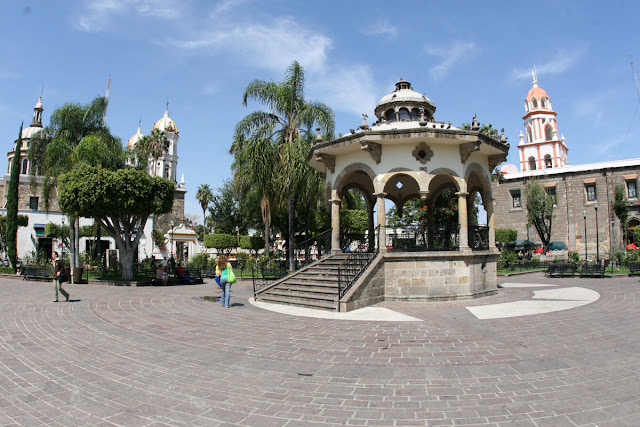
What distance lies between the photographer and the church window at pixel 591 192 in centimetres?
4100

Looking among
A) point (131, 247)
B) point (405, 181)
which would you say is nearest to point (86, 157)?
point (131, 247)

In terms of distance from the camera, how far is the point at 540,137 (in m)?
63.8

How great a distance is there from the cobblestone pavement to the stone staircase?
1736mm

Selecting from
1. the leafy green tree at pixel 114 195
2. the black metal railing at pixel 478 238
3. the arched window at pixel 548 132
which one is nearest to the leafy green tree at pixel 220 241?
the leafy green tree at pixel 114 195

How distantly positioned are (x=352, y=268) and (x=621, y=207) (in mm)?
37960

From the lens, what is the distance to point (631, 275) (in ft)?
68.7

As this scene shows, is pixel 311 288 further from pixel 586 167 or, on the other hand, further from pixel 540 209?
pixel 586 167

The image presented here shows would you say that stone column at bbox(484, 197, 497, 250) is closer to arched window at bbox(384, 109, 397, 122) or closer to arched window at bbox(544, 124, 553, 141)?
arched window at bbox(384, 109, 397, 122)

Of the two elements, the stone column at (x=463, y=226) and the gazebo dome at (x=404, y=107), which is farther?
the gazebo dome at (x=404, y=107)

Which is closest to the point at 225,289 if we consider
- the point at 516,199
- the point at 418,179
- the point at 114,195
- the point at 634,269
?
the point at 418,179

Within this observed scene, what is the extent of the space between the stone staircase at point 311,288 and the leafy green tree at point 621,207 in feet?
122

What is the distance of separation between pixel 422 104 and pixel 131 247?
16.2m

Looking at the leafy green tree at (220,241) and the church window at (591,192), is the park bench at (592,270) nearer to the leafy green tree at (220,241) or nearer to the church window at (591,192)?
the church window at (591,192)

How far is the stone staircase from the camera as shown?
439 inches
